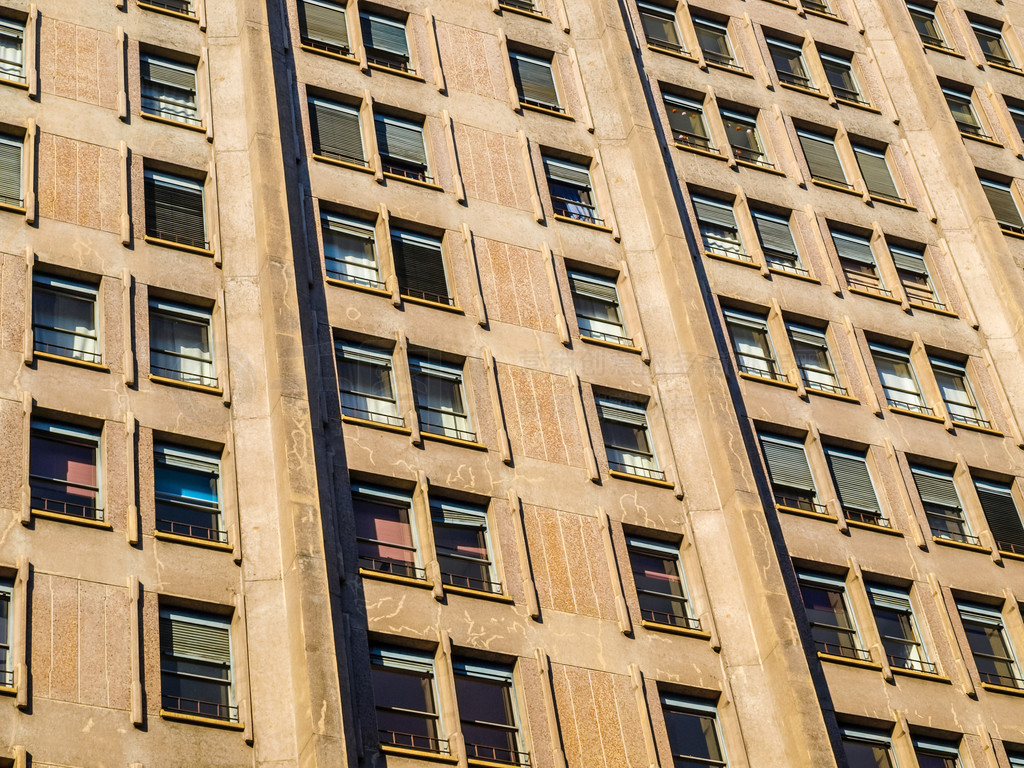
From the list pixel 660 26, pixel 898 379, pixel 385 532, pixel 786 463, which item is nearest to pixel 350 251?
pixel 385 532

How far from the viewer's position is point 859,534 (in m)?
37.2

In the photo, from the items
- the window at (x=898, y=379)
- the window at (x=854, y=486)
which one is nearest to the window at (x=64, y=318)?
the window at (x=854, y=486)

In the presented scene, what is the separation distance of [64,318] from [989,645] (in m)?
22.2

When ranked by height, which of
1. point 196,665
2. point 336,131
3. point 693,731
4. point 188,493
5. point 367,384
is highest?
point 336,131

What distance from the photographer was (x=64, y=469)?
99.3 ft

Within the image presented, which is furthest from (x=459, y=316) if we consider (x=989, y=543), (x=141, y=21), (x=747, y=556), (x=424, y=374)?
(x=989, y=543)

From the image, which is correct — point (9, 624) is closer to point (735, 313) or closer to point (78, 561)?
point (78, 561)

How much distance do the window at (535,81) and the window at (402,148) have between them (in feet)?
12.6

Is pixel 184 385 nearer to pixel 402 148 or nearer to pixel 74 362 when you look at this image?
pixel 74 362

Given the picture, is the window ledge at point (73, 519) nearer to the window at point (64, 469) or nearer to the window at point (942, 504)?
the window at point (64, 469)

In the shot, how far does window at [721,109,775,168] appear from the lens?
151 feet

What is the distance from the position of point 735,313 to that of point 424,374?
9841 millimetres

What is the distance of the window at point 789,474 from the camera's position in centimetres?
3762

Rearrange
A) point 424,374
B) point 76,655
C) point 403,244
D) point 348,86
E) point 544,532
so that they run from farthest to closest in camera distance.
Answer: point 348,86
point 403,244
point 424,374
point 544,532
point 76,655
